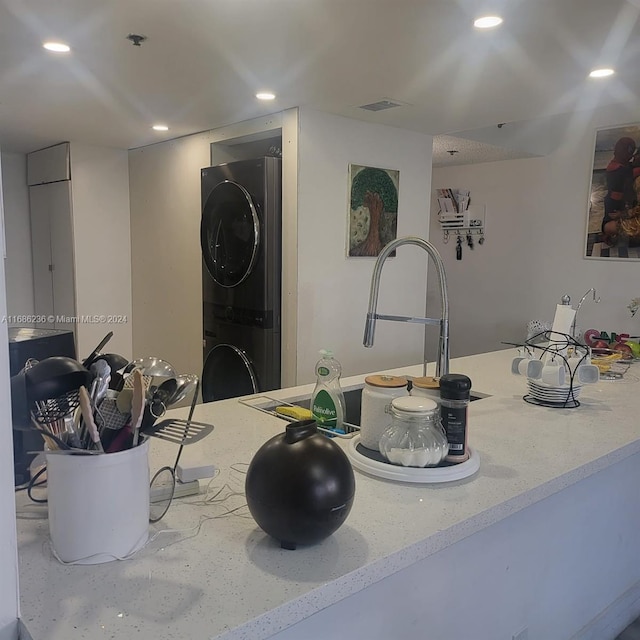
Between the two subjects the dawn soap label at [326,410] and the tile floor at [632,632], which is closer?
the dawn soap label at [326,410]

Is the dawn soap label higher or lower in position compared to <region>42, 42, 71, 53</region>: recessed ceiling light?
lower

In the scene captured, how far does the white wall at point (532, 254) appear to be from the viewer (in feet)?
13.4

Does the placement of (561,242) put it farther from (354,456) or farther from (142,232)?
(354,456)

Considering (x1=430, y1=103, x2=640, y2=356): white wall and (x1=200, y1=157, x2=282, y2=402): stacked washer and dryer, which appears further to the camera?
(x1=430, y1=103, x2=640, y2=356): white wall

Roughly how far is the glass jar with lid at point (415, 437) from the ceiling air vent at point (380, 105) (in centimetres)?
213

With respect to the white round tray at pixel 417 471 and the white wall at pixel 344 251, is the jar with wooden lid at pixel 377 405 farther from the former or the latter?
the white wall at pixel 344 251

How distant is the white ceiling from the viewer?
6.15 ft

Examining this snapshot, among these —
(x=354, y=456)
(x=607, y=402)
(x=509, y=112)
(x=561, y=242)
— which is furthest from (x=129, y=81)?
(x=561, y=242)

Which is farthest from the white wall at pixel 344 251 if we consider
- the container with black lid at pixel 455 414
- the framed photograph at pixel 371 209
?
the container with black lid at pixel 455 414

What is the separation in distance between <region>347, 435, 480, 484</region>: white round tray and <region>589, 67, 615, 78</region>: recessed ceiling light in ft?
6.30

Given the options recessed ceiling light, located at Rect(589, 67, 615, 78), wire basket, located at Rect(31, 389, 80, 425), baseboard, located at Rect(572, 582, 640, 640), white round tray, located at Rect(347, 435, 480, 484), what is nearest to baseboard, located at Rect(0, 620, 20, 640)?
wire basket, located at Rect(31, 389, 80, 425)

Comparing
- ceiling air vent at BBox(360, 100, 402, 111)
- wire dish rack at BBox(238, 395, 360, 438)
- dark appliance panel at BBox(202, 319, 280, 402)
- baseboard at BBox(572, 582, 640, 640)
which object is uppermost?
ceiling air vent at BBox(360, 100, 402, 111)

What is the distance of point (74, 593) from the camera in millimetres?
857

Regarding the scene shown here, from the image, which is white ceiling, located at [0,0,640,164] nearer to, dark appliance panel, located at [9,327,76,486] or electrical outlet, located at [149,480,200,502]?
dark appliance panel, located at [9,327,76,486]
